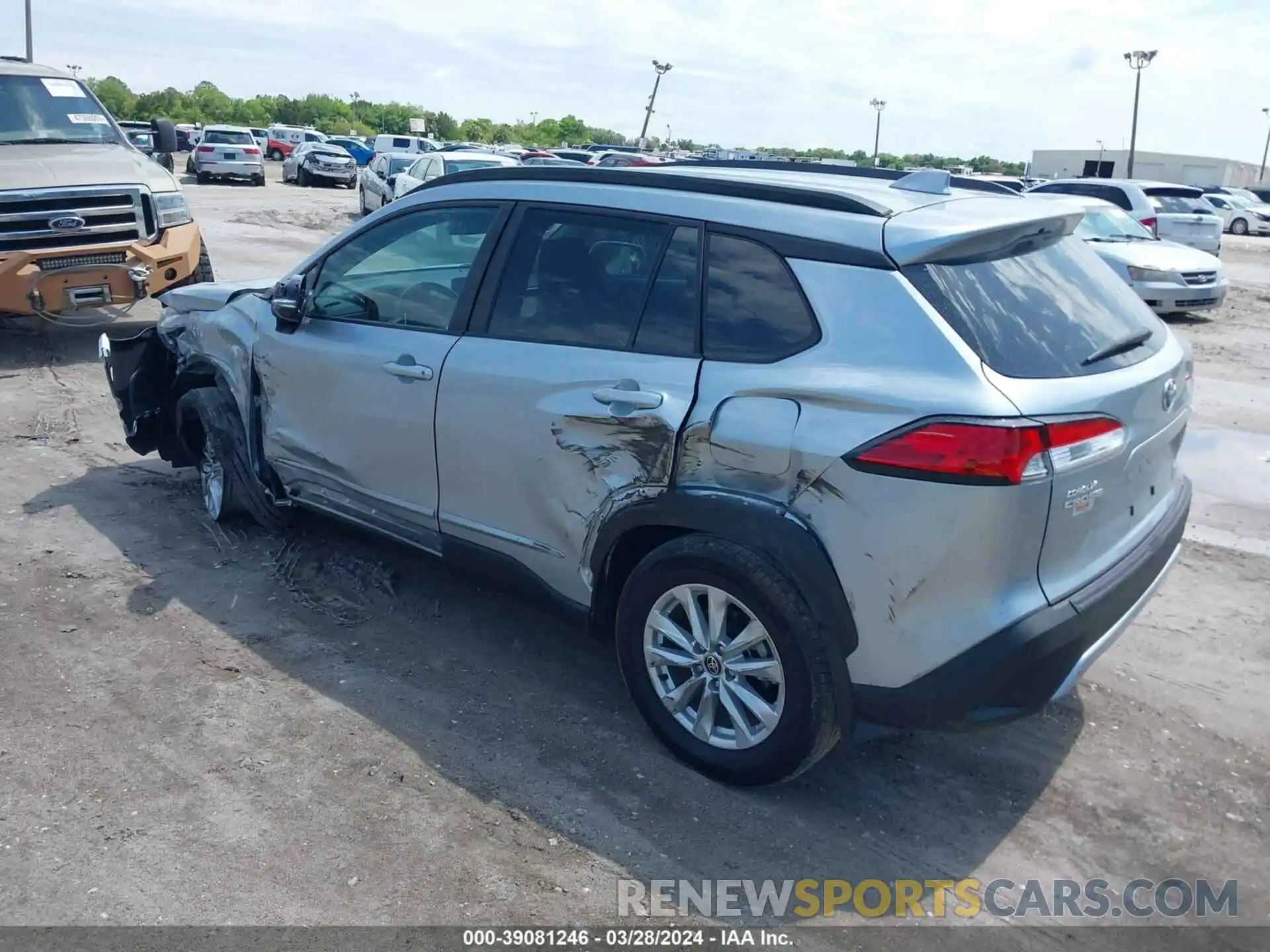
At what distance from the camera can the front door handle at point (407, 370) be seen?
408cm

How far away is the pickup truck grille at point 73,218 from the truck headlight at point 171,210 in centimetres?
15

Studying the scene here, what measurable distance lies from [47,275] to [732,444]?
751 cm

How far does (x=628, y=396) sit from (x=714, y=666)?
35.5 inches

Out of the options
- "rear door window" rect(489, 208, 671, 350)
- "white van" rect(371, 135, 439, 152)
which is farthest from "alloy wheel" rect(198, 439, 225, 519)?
"white van" rect(371, 135, 439, 152)

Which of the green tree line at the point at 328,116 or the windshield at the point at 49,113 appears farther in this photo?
the green tree line at the point at 328,116

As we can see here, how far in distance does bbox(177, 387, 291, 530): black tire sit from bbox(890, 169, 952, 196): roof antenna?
3168 mm

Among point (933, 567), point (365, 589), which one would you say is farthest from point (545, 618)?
point (933, 567)

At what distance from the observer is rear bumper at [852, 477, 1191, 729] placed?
2947 millimetres

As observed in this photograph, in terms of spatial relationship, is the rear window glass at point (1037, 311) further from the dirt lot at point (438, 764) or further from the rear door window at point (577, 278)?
the dirt lot at point (438, 764)

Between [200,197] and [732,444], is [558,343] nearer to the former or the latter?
[732,444]

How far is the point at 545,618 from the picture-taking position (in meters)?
4.68

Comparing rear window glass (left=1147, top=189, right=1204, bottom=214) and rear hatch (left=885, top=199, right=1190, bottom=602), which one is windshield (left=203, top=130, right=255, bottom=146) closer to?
rear window glass (left=1147, top=189, right=1204, bottom=214)

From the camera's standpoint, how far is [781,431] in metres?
3.14

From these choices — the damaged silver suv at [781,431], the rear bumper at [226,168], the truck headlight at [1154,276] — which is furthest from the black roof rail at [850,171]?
the rear bumper at [226,168]
